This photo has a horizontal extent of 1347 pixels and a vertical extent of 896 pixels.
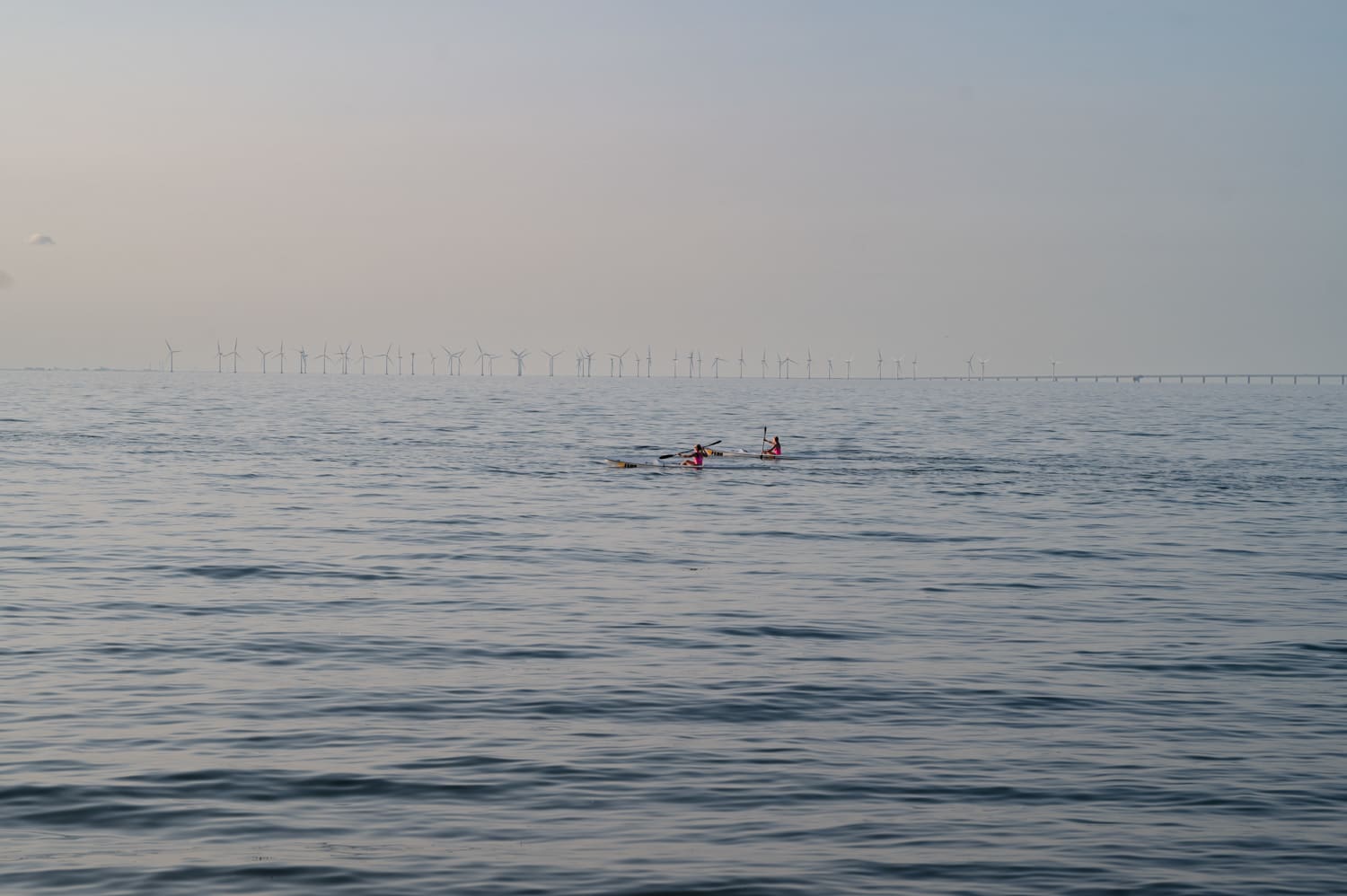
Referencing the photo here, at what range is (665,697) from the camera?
21047mm

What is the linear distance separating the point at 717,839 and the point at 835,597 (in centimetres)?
1570

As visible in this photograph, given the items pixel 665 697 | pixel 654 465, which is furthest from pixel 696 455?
pixel 665 697

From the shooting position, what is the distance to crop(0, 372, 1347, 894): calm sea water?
14.6 m

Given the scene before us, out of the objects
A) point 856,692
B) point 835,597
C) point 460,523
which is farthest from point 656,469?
point 856,692

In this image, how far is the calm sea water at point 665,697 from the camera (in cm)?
1462

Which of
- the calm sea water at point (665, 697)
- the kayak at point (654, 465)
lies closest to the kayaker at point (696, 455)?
the kayak at point (654, 465)

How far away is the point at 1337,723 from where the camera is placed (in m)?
20.0

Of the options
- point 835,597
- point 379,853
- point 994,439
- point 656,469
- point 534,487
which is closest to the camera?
point 379,853

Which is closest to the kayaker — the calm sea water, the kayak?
the kayak

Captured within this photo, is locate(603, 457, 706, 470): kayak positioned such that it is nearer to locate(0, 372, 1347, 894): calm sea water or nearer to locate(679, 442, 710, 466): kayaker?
locate(679, 442, 710, 466): kayaker

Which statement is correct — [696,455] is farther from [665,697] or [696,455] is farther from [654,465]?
[665,697]

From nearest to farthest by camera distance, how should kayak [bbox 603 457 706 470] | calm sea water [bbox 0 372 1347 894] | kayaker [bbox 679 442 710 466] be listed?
calm sea water [bbox 0 372 1347 894] → kayak [bbox 603 457 706 470] → kayaker [bbox 679 442 710 466]

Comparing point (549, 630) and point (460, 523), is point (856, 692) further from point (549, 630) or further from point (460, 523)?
point (460, 523)

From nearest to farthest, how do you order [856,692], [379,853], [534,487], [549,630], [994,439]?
[379,853] < [856,692] < [549,630] < [534,487] < [994,439]
